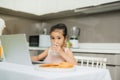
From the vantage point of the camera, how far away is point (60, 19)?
3.24 meters

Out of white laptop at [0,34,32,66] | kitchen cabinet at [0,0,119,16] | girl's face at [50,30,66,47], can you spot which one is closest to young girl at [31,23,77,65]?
girl's face at [50,30,66,47]

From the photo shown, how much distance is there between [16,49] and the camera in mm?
990

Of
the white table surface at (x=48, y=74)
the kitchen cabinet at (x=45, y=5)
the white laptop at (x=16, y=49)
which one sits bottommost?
the white table surface at (x=48, y=74)

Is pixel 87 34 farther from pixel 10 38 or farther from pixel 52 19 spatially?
pixel 10 38

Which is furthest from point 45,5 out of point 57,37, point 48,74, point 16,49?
point 48,74

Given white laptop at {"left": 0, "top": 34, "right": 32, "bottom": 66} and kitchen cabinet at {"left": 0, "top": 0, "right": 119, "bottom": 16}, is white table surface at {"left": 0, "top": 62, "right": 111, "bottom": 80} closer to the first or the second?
white laptop at {"left": 0, "top": 34, "right": 32, "bottom": 66}

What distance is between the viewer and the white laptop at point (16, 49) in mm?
928

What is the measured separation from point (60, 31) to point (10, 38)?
1.88 feet

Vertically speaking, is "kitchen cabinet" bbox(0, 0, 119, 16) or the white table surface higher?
"kitchen cabinet" bbox(0, 0, 119, 16)

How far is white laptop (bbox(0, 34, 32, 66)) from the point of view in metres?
0.93

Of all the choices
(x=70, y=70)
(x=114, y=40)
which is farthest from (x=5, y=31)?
(x=70, y=70)

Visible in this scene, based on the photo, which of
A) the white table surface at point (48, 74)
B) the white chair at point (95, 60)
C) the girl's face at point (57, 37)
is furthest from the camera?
the girl's face at point (57, 37)

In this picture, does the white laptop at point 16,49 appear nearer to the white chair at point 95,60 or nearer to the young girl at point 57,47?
the young girl at point 57,47

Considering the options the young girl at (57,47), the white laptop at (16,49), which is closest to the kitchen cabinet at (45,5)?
the young girl at (57,47)
